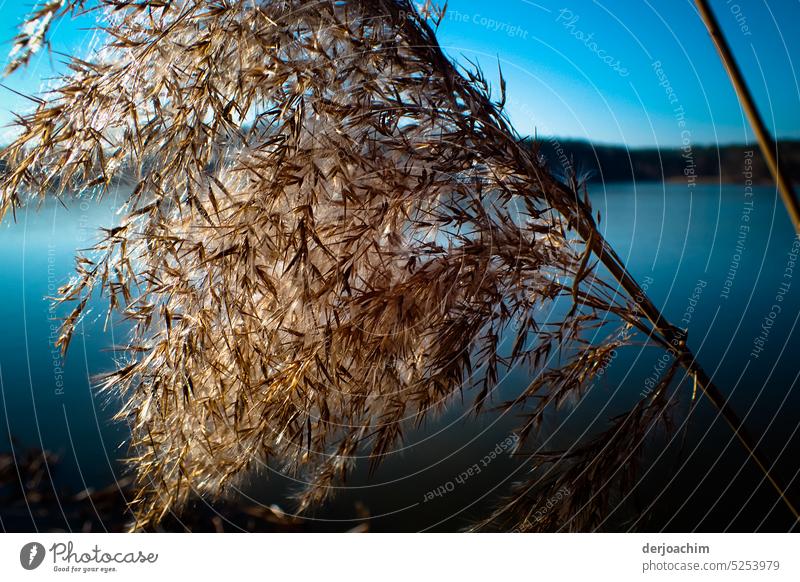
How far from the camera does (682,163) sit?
1.93 meters

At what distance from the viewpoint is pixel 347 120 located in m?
1.24

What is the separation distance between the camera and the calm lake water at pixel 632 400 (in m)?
1.75

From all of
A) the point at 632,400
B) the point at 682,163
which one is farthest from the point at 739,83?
the point at 632,400

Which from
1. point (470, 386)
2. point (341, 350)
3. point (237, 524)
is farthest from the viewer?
point (237, 524)

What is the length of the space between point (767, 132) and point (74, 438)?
7.19ft

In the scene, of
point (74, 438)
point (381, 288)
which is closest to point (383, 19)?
point (381, 288)

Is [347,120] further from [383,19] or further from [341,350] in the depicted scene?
[341,350]

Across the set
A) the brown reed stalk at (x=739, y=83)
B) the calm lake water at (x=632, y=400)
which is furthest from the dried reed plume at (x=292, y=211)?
the brown reed stalk at (x=739, y=83)

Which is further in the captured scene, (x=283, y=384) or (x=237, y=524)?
(x=237, y=524)
